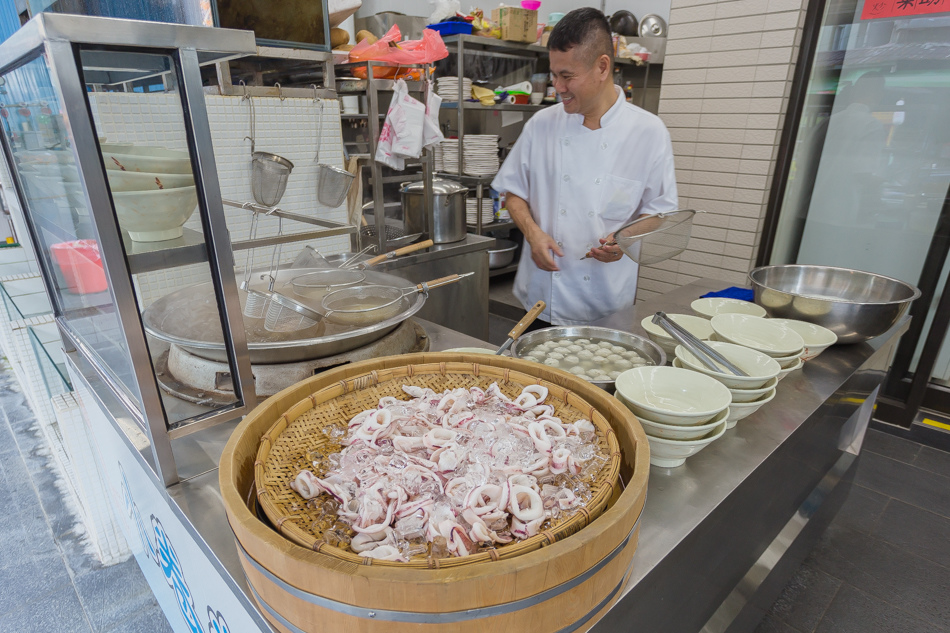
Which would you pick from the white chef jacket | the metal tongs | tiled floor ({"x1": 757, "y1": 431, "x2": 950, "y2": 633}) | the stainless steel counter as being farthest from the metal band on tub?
the white chef jacket

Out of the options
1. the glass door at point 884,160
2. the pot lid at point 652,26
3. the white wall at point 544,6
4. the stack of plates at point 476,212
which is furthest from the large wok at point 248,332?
the pot lid at point 652,26

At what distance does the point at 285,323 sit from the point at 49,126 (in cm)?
62

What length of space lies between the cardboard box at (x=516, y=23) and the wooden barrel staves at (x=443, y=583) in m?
4.70

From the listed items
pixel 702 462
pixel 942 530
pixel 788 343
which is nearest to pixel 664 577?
pixel 702 462

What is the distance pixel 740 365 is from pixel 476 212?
3872 mm

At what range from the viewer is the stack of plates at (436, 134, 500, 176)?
16.0ft

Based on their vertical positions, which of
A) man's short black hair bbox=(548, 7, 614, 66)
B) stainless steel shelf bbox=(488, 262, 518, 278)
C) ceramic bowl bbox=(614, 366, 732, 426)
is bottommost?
stainless steel shelf bbox=(488, 262, 518, 278)

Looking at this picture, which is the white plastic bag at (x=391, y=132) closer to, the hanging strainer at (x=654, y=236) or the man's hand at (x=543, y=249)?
the man's hand at (x=543, y=249)

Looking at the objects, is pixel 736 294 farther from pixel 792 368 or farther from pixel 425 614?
pixel 425 614

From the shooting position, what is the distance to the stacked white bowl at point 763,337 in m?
1.52

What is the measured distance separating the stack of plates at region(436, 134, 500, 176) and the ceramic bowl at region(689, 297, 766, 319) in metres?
3.36

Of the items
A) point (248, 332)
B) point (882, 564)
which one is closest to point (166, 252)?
point (248, 332)

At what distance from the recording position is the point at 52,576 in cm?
218

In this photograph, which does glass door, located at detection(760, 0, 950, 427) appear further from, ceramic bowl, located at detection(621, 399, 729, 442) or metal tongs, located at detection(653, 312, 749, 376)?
ceramic bowl, located at detection(621, 399, 729, 442)
